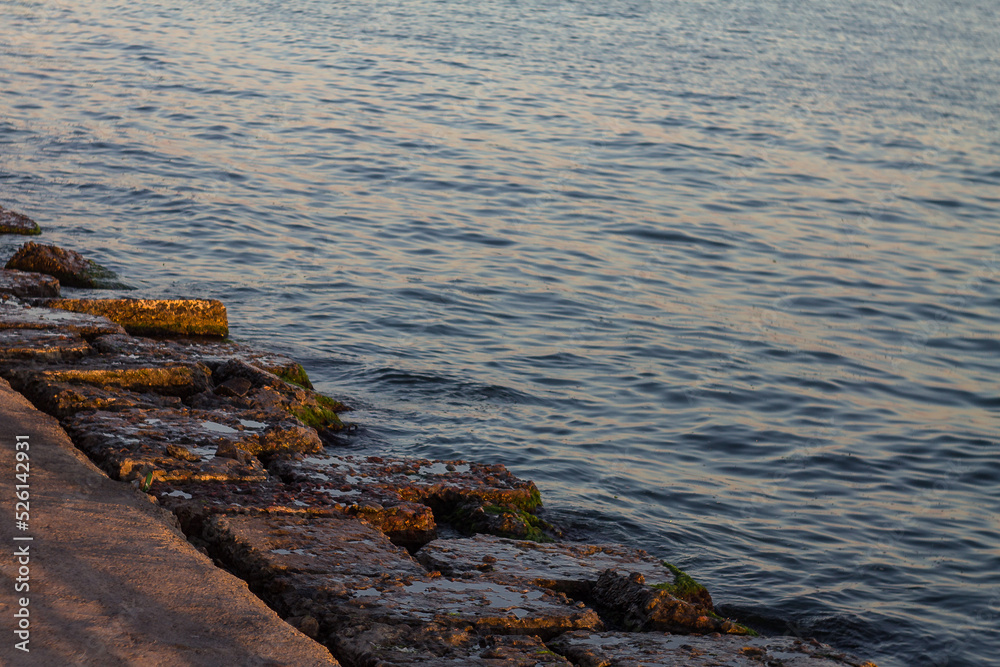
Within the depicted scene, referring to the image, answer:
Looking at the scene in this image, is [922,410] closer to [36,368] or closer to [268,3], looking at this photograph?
[36,368]

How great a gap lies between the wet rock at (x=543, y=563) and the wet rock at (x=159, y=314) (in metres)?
3.45

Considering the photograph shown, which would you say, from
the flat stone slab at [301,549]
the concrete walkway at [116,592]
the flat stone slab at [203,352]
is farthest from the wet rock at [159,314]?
the flat stone slab at [301,549]

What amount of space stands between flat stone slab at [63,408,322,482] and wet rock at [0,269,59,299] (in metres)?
2.59

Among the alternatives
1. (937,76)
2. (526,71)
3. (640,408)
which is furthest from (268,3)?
(640,408)

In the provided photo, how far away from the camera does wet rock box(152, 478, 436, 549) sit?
4363 millimetres

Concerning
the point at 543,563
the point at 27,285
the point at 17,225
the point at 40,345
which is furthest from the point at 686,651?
the point at 17,225

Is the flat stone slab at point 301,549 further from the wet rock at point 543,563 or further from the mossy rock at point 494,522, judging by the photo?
the mossy rock at point 494,522

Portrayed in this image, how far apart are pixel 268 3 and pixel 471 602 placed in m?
26.2

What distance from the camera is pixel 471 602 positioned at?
4.12 meters

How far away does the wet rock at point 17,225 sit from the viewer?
9.95 metres

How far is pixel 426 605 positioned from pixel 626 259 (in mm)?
8030

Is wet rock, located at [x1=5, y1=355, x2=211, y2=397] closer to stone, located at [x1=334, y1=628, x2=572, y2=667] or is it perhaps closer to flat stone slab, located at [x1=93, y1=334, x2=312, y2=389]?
flat stone slab, located at [x1=93, y1=334, x2=312, y2=389]

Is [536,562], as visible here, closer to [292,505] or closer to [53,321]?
[292,505]

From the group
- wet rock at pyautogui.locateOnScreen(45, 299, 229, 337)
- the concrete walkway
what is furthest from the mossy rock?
Answer: wet rock at pyautogui.locateOnScreen(45, 299, 229, 337)
